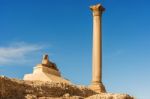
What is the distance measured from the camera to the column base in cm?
3127

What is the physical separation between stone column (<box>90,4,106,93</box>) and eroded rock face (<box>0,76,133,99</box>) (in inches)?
199

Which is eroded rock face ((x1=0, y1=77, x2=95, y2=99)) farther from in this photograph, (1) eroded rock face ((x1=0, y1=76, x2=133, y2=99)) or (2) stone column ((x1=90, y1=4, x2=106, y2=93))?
(2) stone column ((x1=90, y1=4, x2=106, y2=93))

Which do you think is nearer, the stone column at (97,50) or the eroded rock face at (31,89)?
the eroded rock face at (31,89)

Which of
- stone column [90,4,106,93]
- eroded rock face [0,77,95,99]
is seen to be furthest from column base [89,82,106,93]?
eroded rock face [0,77,95,99]

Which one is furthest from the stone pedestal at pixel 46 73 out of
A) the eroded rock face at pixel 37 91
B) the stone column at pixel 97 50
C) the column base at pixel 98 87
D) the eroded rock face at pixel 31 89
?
the eroded rock face at pixel 37 91

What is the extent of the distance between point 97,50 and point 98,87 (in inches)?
133

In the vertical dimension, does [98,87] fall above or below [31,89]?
above

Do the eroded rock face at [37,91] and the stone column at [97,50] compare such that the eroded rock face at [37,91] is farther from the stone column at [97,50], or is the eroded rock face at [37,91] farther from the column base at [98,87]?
the stone column at [97,50]

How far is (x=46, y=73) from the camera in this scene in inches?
1241

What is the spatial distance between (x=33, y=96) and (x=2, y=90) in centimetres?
183

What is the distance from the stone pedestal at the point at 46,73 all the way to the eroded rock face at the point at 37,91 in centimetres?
424

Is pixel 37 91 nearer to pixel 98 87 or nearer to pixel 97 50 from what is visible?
pixel 98 87

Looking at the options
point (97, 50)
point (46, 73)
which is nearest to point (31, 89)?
point (46, 73)

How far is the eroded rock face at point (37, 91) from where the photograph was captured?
20831mm
